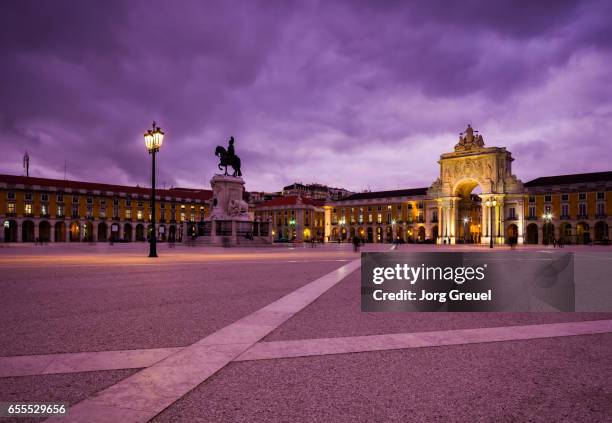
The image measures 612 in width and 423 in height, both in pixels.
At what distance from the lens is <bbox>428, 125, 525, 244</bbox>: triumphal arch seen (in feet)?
287

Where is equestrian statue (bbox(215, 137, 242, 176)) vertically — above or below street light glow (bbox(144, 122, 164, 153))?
above

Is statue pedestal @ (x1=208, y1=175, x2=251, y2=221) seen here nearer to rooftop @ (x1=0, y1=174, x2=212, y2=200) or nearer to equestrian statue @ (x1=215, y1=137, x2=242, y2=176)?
equestrian statue @ (x1=215, y1=137, x2=242, y2=176)

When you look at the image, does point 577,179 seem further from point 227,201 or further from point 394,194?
point 227,201

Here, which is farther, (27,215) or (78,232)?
(78,232)

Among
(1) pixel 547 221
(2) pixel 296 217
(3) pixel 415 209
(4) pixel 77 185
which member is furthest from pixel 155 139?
(2) pixel 296 217

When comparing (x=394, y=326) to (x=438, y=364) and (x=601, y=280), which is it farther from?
(x=601, y=280)

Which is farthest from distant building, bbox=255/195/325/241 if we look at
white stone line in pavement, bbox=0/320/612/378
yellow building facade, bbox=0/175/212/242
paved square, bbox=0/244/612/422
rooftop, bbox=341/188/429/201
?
white stone line in pavement, bbox=0/320/612/378

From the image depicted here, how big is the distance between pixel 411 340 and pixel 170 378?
3143 millimetres

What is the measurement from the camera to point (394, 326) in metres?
6.77

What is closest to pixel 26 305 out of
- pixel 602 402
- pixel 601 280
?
pixel 602 402

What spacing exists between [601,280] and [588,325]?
812cm

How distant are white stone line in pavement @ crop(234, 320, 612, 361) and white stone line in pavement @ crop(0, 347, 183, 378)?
1027 millimetres

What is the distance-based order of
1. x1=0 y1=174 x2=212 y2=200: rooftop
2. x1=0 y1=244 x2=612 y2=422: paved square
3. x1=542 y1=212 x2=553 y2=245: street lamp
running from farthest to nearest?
x1=0 y1=174 x2=212 y2=200: rooftop, x1=542 y1=212 x2=553 y2=245: street lamp, x1=0 y1=244 x2=612 y2=422: paved square

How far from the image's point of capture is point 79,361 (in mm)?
4738
